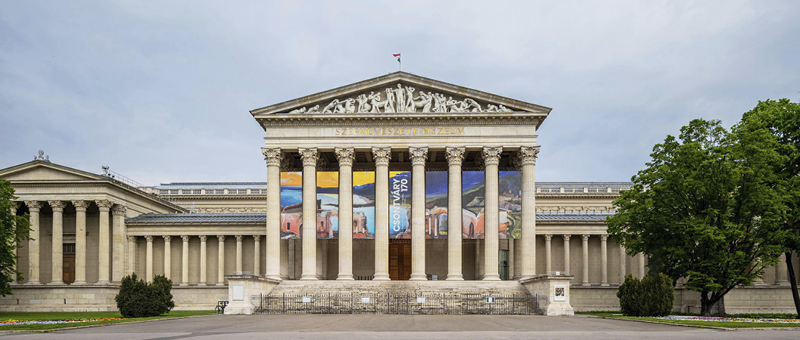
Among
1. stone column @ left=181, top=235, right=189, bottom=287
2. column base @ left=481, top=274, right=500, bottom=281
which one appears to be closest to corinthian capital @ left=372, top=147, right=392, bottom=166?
column base @ left=481, top=274, right=500, bottom=281

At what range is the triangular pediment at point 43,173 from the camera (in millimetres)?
65688

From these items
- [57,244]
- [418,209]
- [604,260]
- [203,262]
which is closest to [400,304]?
[418,209]

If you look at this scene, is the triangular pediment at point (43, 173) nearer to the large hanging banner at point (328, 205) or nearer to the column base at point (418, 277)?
the large hanging banner at point (328, 205)

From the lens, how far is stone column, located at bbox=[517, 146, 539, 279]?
59128mm

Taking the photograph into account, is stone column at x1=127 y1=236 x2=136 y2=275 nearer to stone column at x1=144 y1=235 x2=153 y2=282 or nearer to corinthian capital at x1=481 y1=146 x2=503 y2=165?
stone column at x1=144 y1=235 x2=153 y2=282

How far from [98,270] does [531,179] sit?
1658 inches

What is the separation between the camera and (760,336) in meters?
27.8

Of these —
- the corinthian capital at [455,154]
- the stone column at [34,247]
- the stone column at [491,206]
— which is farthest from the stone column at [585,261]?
the stone column at [34,247]

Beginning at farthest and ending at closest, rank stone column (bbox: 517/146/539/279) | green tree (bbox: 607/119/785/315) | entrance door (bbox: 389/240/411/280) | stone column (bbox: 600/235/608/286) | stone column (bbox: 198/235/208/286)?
stone column (bbox: 198/235/208/286), stone column (bbox: 600/235/608/286), entrance door (bbox: 389/240/411/280), stone column (bbox: 517/146/539/279), green tree (bbox: 607/119/785/315)

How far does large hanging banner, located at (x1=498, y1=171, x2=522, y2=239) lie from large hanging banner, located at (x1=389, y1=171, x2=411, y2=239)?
799cm

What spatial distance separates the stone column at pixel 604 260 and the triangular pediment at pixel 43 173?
4901 centimetres

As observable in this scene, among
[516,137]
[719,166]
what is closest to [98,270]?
[516,137]

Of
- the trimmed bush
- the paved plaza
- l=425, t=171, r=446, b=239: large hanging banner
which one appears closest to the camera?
the paved plaza

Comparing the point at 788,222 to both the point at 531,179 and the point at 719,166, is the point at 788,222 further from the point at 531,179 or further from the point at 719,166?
the point at 531,179
